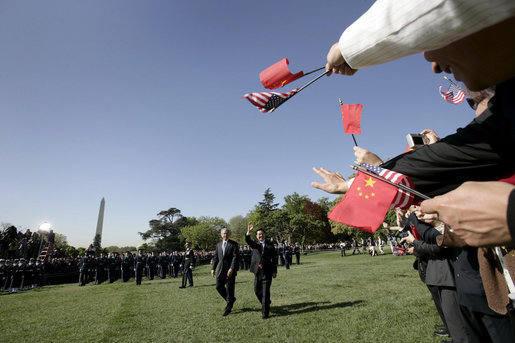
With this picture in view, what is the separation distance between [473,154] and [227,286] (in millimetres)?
8292

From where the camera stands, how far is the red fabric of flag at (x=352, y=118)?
7.12ft

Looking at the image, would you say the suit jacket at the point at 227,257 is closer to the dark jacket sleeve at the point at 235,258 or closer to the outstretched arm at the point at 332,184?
the dark jacket sleeve at the point at 235,258

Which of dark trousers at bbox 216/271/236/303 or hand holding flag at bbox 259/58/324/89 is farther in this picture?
dark trousers at bbox 216/271/236/303

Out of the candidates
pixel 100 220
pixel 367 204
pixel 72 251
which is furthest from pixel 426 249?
pixel 100 220

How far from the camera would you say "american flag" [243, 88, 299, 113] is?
2.19 meters

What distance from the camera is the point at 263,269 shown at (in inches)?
312

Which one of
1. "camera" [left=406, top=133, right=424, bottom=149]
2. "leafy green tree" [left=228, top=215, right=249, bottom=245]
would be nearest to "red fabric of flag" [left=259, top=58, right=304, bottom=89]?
"camera" [left=406, top=133, right=424, bottom=149]

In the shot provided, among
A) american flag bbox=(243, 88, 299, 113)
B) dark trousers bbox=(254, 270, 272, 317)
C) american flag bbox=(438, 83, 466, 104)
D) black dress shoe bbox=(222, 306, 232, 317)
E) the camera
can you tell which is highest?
american flag bbox=(438, 83, 466, 104)

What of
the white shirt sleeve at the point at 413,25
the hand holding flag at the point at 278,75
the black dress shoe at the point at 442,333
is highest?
the hand holding flag at the point at 278,75

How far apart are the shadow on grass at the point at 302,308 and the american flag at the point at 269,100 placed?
271 inches

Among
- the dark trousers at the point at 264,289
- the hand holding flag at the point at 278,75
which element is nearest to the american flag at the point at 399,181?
the hand holding flag at the point at 278,75

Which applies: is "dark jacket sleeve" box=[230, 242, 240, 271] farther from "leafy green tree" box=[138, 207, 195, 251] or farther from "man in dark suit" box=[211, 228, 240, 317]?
"leafy green tree" box=[138, 207, 195, 251]

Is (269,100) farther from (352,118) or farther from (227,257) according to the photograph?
(227,257)

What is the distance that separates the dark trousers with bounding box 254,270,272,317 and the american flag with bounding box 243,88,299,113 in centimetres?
649
